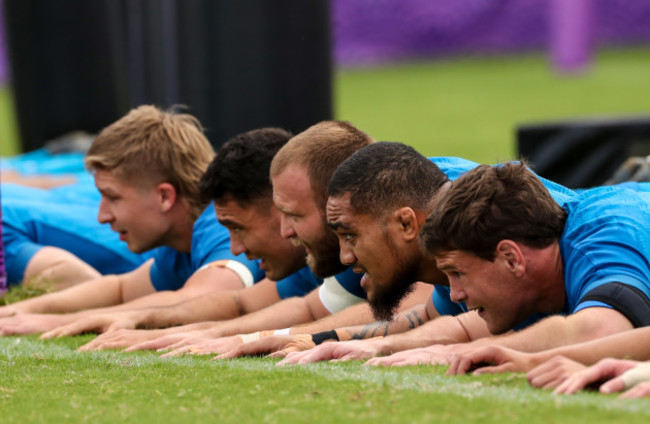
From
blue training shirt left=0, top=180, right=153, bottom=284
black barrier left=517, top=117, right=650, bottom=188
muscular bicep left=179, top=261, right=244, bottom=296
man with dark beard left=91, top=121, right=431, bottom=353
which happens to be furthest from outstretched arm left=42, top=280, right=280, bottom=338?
black barrier left=517, top=117, right=650, bottom=188

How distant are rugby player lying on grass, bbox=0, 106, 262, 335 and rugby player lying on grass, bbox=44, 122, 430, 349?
472 millimetres

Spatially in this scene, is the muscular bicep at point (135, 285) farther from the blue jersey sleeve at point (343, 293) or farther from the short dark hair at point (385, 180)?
the short dark hair at point (385, 180)

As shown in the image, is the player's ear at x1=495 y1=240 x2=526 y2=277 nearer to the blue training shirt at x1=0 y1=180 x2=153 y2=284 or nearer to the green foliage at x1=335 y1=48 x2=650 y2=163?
the blue training shirt at x1=0 y1=180 x2=153 y2=284

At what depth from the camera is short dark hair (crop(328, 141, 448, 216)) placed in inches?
173

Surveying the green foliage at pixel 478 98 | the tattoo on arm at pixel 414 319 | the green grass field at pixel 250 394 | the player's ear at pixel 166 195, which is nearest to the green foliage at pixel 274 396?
the green grass field at pixel 250 394

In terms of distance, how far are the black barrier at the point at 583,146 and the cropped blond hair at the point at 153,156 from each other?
128 inches

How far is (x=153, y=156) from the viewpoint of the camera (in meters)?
6.24

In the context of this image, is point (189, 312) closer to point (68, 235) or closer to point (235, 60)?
point (68, 235)

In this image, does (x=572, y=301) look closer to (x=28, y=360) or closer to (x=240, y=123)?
(x=28, y=360)


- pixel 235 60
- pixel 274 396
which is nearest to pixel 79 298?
pixel 235 60

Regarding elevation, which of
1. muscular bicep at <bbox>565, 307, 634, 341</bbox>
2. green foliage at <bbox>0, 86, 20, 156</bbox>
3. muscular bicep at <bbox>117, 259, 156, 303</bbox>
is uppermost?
muscular bicep at <bbox>565, 307, 634, 341</bbox>

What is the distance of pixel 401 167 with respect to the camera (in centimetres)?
446

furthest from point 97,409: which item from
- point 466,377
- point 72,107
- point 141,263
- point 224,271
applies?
point 72,107

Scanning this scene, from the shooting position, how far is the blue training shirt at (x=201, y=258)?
5906 millimetres
